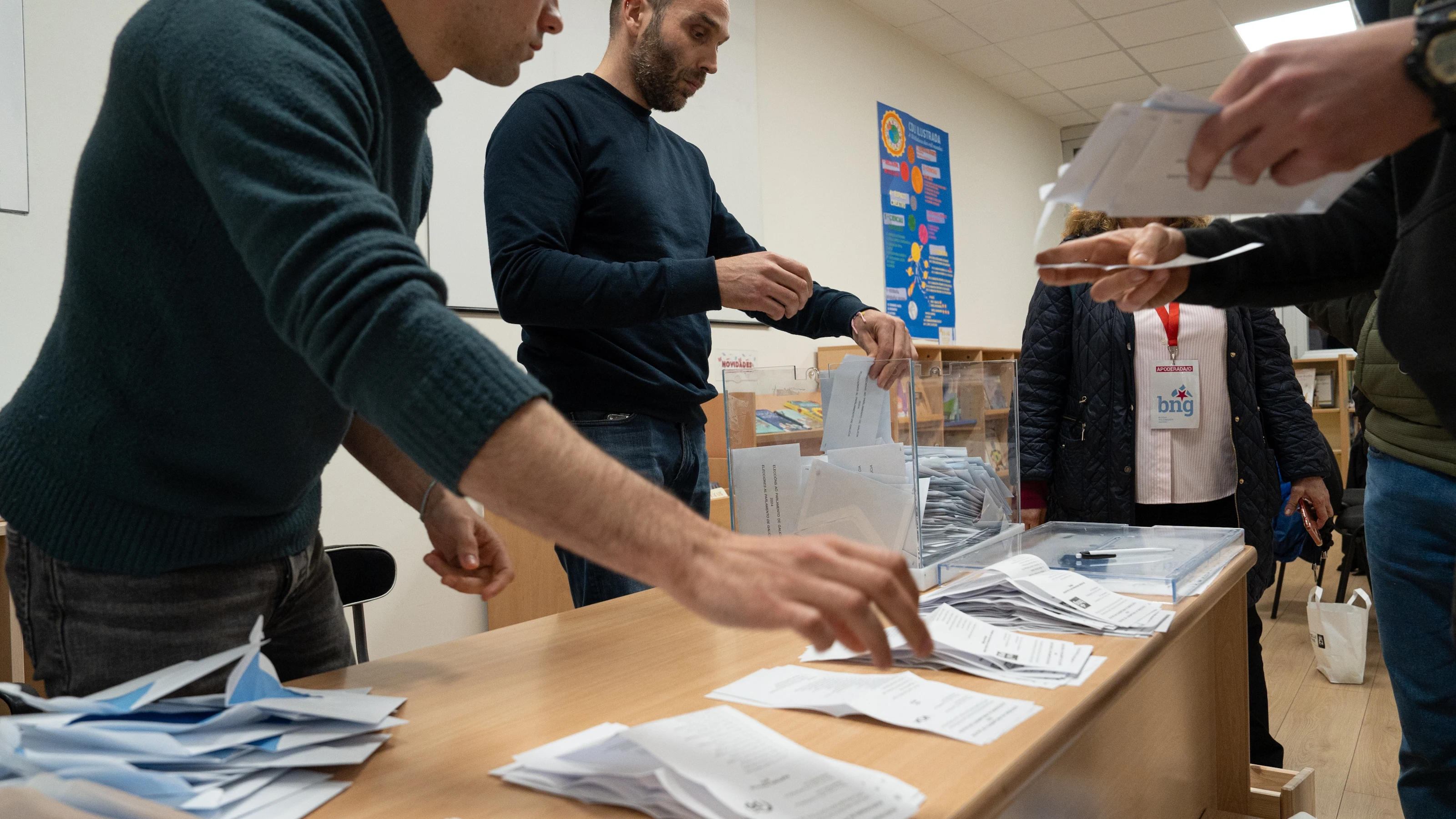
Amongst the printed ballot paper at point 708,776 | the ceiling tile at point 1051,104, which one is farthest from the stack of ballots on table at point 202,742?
the ceiling tile at point 1051,104

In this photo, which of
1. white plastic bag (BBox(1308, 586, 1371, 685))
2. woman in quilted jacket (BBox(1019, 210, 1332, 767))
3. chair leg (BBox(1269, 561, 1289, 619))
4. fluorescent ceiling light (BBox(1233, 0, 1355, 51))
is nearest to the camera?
woman in quilted jacket (BBox(1019, 210, 1332, 767))

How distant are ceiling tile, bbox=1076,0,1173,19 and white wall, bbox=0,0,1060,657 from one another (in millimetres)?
978

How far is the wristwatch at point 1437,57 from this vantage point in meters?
0.58

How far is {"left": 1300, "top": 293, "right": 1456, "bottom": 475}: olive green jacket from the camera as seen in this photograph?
135 cm

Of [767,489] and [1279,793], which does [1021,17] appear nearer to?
[1279,793]

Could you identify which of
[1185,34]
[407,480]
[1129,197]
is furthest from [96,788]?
[1185,34]

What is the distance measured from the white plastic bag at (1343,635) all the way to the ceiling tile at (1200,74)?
406 centimetres

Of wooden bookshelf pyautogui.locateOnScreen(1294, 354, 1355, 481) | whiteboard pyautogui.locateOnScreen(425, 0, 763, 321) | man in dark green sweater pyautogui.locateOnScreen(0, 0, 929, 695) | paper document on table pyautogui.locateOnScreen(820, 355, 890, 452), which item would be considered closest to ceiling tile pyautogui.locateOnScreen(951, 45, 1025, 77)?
whiteboard pyautogui.locateOnScreen(425, 0, 763, 321)

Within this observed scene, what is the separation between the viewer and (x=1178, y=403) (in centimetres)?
230

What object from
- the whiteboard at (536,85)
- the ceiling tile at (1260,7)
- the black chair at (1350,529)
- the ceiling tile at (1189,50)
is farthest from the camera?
the ceiling tile at (1189,50)

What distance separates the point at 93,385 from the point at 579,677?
55cm

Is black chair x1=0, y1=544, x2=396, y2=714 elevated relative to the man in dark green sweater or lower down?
lower down

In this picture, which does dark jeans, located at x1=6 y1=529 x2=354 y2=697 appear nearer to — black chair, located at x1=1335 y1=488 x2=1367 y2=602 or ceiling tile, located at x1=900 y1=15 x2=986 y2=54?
black chair, located at x1=1335 y1=488 x2=1367 y2=602

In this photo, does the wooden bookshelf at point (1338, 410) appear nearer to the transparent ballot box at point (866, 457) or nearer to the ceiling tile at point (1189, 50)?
the ceiling tile at point (1189, 50)
